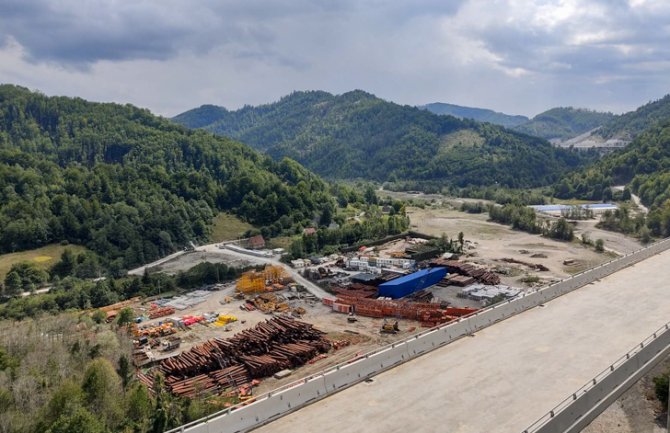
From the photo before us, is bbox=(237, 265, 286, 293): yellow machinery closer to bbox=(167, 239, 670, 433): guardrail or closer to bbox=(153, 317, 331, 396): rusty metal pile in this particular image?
bbox=(153, 317, 331, 396): rusty metal pile

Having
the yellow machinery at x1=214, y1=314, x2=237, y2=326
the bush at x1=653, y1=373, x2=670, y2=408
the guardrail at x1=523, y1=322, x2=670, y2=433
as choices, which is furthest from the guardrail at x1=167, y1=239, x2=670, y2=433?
the yellow machinery at x1=214, y1=314, x2=237, y2=326

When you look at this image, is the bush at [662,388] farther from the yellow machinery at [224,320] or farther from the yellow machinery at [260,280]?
the yellow machinery at [260,280]

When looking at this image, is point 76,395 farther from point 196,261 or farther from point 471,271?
point 196,261

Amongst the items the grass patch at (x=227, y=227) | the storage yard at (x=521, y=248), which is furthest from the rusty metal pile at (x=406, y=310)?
the grass patch at (x=227, y=227)

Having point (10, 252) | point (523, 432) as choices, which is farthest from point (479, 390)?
point (10, 252)

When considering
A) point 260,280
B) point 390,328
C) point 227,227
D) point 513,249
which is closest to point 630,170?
point 513,249

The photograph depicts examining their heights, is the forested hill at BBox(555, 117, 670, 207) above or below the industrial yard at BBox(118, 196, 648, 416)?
above
